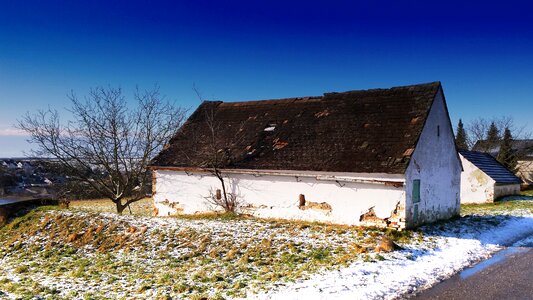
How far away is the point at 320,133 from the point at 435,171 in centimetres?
444

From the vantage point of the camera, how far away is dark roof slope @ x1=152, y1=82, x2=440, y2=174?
1353cm

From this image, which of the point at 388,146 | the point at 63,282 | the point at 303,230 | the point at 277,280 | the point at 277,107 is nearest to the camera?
the point at 277,280

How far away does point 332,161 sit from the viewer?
1401cm

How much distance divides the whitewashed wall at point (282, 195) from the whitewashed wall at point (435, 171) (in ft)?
3.73

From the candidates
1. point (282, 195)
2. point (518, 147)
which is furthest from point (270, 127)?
point (518, 147)

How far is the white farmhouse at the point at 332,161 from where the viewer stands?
13.0m

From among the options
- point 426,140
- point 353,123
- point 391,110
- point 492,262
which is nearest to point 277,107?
point 353,123

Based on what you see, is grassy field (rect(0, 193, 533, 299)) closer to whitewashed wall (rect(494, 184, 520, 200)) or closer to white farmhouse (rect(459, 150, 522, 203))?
white farmhouse (rect(459, 150, 522, 203))

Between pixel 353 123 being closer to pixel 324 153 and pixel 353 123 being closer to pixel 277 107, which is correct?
pixel 324 153

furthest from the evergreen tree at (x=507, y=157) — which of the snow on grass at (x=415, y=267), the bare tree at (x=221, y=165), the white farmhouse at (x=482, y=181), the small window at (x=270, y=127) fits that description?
the bare tree at (x=221, y=165)

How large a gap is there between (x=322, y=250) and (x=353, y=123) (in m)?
6.50

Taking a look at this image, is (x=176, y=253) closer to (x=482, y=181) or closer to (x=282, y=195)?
(x=282, y=195)

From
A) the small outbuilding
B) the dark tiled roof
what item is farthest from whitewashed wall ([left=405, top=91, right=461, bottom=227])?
the small outbuilding

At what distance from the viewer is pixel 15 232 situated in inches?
586
